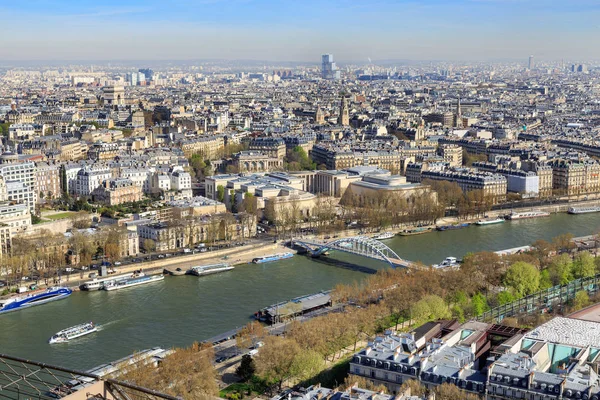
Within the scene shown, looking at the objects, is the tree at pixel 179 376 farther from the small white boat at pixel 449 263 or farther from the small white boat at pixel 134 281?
the small white boat at pixel 449 263

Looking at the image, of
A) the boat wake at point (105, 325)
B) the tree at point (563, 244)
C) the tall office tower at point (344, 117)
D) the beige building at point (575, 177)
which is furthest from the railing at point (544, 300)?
the tall office tower at point (344, 117)

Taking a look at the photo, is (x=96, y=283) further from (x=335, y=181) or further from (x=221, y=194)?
(x=335, y=181)

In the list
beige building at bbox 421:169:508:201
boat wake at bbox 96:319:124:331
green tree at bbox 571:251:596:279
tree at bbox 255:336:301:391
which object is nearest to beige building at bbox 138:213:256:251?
boat wake at bbox 96:319:124:331

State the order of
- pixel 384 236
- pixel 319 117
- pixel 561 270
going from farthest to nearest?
pixel 319 117
pixel 384 236
pixel 561 270

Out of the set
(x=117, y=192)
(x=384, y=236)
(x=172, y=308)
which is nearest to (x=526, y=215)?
(x=384, y=236)

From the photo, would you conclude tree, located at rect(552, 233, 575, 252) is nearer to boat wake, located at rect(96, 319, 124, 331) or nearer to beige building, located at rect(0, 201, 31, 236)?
boat wake, located at rect(96, 319, 124, 331)

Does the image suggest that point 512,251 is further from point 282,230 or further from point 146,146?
point 146,146

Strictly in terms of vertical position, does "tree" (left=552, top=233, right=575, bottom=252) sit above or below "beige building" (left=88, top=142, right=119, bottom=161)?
below
